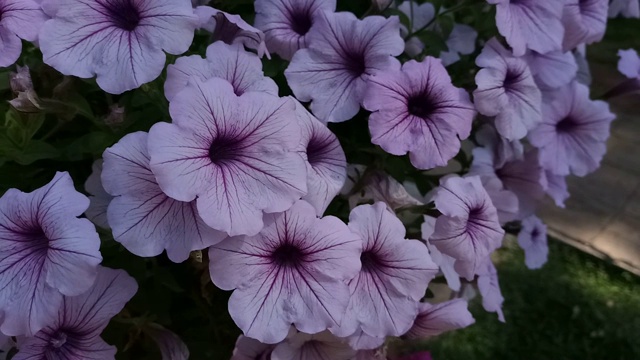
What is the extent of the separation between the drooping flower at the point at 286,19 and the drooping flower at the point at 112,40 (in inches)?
6.0

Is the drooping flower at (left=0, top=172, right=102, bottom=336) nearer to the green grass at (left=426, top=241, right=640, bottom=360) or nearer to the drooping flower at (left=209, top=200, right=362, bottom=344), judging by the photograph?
the drooping flower at (left=209, top=200, right=362, bottom=344)

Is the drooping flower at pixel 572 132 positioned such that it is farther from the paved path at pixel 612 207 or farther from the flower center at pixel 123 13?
the paved path at pixel 612 207

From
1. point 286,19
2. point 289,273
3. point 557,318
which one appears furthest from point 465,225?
point 557,318

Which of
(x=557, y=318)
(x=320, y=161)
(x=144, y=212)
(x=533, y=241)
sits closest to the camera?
(x=144, y=212)

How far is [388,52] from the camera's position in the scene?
746 mm

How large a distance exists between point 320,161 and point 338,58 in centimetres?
13

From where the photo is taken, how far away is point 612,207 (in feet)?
5.54

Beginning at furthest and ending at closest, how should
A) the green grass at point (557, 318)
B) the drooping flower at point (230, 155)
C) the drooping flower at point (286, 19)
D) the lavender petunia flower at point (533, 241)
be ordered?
the green grass at point (557, 318)
the lavender petunia flower at point (533, 241)
the drooping flower at point (286, 19)
the drooping flower at point (230, 155)

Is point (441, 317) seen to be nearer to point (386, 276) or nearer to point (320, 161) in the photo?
point (386, 276)

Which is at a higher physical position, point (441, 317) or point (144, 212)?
point (144, 212)

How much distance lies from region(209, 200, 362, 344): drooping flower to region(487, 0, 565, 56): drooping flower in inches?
13.6

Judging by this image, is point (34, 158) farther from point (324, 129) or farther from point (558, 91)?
point (558, 91)

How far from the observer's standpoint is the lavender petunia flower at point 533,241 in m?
1.08

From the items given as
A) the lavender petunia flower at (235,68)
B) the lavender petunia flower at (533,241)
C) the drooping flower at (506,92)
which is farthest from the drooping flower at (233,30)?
the lavender petunia flower at (533,241)
